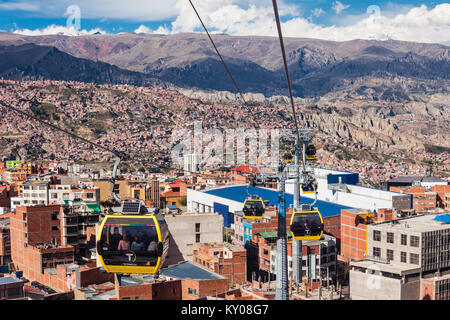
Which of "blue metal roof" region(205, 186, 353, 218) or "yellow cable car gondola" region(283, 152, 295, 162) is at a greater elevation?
"yellow cable car gondola" region(283, 152, 295, 162)

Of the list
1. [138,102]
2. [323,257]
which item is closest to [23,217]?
[323,257]

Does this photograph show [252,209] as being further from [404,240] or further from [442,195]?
[442,195]

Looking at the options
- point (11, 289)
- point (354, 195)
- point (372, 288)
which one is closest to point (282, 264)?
point (372, 288)

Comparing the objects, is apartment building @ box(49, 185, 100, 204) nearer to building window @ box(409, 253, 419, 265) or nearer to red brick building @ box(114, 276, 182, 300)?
red brick building @ box(114, 276, 182, 300)

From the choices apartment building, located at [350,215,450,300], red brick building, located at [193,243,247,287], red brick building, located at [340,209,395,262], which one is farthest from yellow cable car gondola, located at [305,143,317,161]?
red brick building, located at [340,209,395,262]
